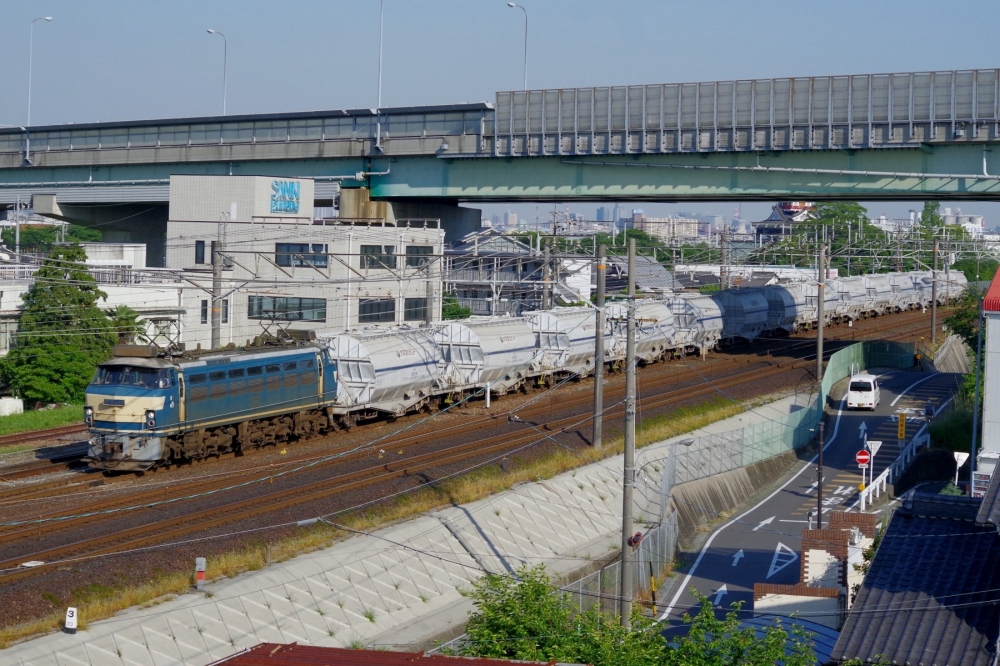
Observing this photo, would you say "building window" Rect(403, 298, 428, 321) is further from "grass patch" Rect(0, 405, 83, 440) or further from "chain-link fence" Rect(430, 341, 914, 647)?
"grass patch" Rect(0, 405, 83, 440)

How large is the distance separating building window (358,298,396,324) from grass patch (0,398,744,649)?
1896 cm

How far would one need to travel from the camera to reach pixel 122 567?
18.1 metres

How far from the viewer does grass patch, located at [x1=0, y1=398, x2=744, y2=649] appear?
1659cm

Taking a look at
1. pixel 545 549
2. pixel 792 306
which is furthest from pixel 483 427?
pixel 792 306

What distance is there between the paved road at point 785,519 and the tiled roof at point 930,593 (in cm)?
663

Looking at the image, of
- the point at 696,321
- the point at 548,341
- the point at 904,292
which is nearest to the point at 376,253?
the point at 548,341

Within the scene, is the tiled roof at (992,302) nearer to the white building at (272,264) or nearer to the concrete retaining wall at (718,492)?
the concrete retaining wall at (718,492)

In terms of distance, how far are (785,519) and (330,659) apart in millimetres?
20658

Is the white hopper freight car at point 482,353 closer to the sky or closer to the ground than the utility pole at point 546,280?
closer to the ground

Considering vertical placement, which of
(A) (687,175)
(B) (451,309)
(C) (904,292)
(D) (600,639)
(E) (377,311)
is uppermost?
(A) (687,175)

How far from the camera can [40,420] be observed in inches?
1337

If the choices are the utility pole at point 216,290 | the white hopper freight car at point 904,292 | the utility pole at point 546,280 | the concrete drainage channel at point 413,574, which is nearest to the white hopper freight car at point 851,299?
Result: the white hopper freight car at point 904,292

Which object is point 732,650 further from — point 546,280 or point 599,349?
point 546,280

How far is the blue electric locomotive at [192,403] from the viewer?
2531cm
